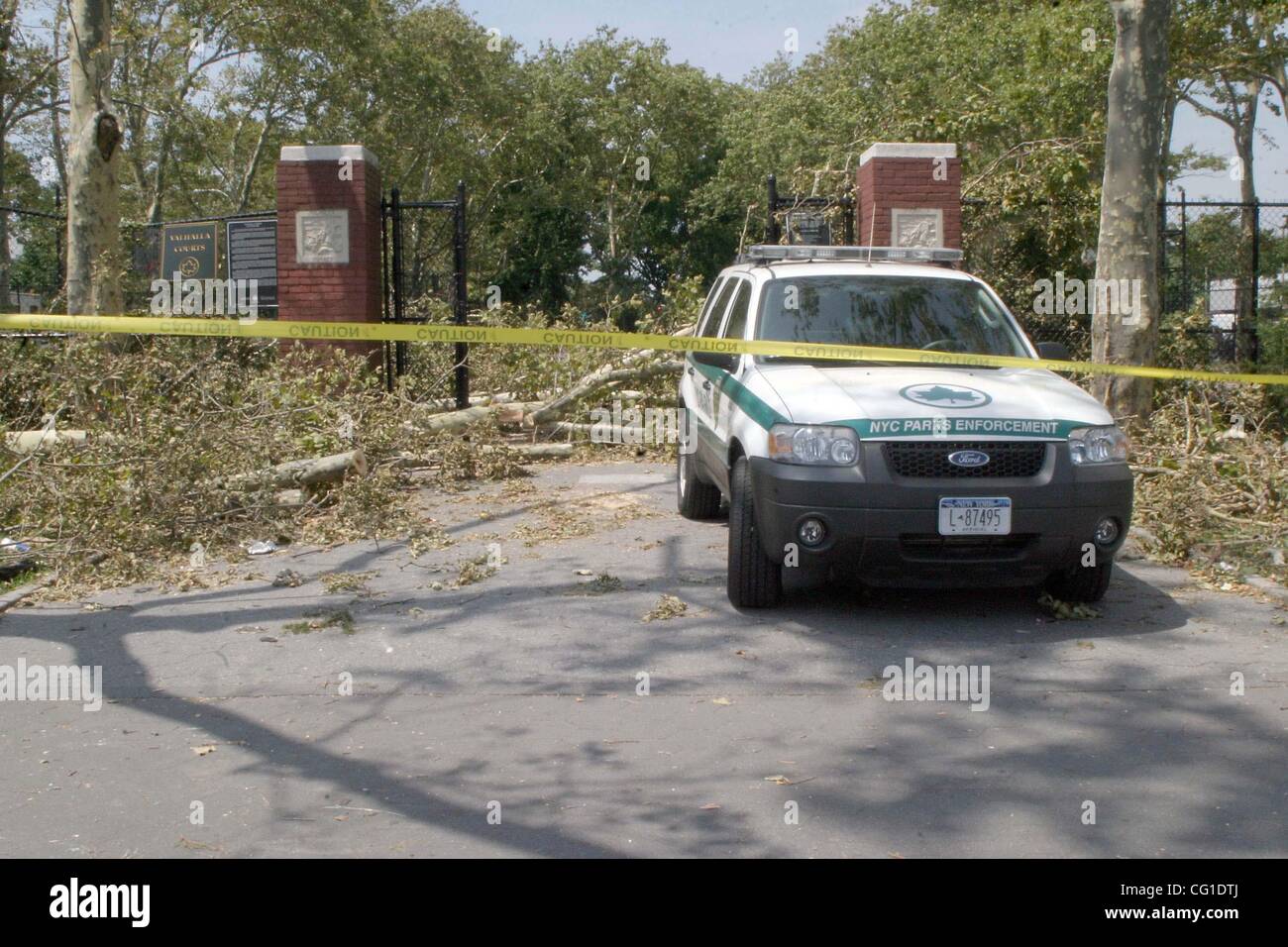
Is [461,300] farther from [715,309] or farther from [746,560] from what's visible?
[746,560]

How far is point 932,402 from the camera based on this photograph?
6.41 m

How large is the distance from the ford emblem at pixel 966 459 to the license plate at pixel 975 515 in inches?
6.8

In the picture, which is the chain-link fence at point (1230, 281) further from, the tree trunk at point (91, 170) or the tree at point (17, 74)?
the tree at point (17, 74)

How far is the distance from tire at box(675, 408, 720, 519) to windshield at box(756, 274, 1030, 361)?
1.87 m

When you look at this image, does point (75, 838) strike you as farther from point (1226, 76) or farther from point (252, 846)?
point (1226, 76)

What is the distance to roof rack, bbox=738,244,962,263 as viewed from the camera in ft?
28.0

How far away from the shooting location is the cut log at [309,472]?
9344 millimetres

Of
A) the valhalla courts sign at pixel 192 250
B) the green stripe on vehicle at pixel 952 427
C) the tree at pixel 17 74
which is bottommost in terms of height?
the green stripe on vehicle at pixel 952 427

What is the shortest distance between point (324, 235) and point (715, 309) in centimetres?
663

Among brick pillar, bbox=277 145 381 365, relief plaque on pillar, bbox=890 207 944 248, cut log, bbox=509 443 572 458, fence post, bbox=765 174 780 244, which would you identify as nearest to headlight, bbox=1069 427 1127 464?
cut log, bbox=509 443 572 458

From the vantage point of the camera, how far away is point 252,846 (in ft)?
13.4

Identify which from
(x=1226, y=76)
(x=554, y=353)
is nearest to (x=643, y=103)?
(x=1226, y=76)

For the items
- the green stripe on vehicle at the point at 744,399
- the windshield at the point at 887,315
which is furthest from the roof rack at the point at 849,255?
the green stripe on vehicle at the point at 744,399

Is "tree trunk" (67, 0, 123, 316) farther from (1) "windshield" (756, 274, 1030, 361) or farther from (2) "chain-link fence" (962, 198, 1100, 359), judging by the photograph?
(2) "chain-link fence" (962, 198, 1100, 359)
